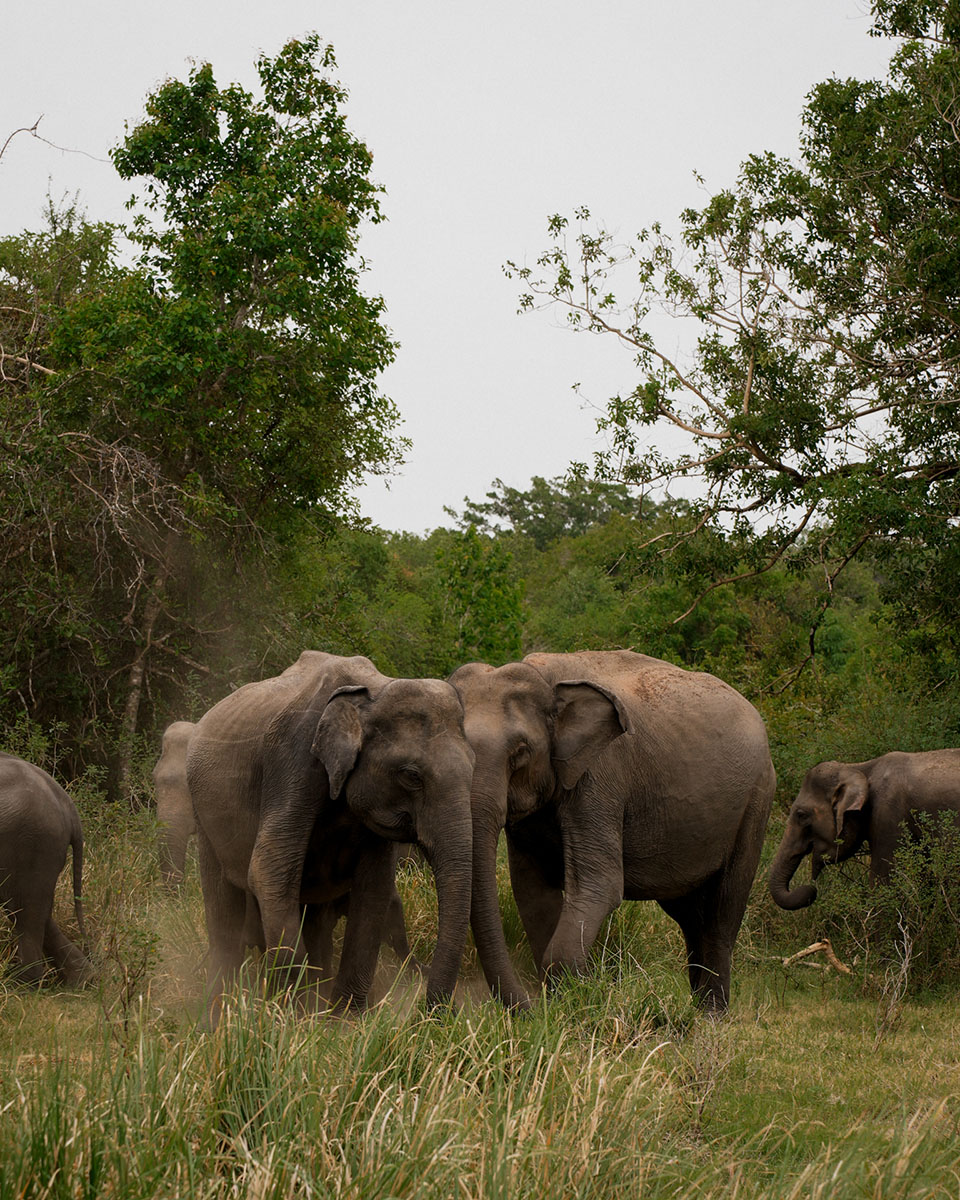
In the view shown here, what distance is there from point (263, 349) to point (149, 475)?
3052 mm

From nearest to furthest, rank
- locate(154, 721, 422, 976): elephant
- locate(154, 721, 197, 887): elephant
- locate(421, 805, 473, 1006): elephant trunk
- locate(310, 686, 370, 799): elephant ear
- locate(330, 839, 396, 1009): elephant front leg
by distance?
locate(421, 805, 473, 1006): elephant trunk
locate(310, 686, 370, 799): elephant ear
locate(330, 839, 396, 1009): elephant front leg
locate(154, 721, 422, 976): elephant
locate(154, 721, 197, 887): elephant

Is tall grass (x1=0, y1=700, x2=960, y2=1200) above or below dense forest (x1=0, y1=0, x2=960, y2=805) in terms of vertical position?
below

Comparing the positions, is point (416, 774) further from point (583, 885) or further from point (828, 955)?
point (828, 955)

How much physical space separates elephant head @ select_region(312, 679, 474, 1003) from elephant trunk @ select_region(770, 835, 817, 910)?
16.9 ft

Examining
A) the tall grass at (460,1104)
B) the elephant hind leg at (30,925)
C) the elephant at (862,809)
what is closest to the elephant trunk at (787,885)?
the elephant at (862,809)

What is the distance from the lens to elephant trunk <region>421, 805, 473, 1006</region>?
620 centimetres

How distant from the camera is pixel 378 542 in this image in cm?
3447

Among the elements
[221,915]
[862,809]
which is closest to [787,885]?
[862,809]

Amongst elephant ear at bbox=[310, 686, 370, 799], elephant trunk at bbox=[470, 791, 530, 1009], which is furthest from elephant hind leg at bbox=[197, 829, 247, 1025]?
elephant trunk at bbox=[470, 791, 530, 1009]

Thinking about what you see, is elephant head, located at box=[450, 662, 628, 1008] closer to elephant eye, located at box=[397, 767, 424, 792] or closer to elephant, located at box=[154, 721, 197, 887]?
elephant eye, located at box=[397, 767, 424, 792]

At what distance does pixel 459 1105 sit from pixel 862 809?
741 centimetres

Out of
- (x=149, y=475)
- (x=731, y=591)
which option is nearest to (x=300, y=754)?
(x=149, y=475)

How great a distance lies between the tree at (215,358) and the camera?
15.0 m

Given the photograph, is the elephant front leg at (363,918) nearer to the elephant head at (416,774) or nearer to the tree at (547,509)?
the elephant head at (416,774)
